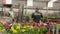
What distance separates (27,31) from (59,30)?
789 millimetres

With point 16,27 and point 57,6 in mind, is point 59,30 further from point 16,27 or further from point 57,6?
point 57,6

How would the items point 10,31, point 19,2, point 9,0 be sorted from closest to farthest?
1. point 10,31
2. point 9,0
3. point 19,2

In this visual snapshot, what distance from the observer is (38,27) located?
3234mm

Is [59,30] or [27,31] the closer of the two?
[27,31]

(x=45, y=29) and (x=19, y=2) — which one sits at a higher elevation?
(x=19, y=2)

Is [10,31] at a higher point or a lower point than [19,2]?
lower

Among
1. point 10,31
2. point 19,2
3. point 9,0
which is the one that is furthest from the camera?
point 19,2

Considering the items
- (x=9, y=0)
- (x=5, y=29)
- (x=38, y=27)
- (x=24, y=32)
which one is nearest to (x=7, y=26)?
(x=5, y=29)

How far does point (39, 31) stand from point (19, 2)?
211 inches

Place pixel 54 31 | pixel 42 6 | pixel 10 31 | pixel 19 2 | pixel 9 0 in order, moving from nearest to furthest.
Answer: pixel 10 31 → pixel 54 31 → pixel 9 0 → pixel 19 2 → pixel 42 6

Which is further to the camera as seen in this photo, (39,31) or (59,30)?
(59,30)

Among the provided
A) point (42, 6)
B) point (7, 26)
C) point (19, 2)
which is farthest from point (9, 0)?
point (42, 6)

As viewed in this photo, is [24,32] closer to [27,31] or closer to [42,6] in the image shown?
[27,31]

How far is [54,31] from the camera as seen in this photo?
3430 millimetres
